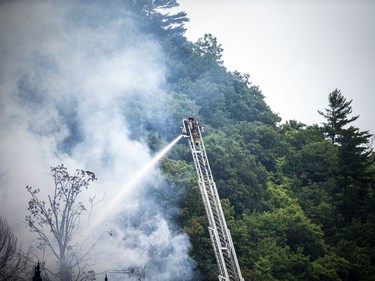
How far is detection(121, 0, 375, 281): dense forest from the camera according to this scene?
25141 millimetres

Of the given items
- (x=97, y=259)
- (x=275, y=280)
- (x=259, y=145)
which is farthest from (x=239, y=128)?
(x=97, y=259)

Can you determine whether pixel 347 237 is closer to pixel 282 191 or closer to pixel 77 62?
pixel 282 191

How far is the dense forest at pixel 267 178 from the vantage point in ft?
82.5

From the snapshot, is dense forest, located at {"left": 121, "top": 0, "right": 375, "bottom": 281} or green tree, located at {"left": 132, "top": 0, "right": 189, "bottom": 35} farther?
green tree, located at {"left": 132, "top": 0, "right": 189, "bottom": 35}

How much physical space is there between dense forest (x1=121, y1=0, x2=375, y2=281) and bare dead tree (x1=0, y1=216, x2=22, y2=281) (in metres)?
7.84

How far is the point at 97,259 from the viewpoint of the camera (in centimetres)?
2031

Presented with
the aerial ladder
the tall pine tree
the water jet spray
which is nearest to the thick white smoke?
the water jet spray

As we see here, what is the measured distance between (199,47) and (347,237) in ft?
86.9

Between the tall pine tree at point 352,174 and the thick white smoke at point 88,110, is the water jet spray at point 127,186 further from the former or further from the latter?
the tall pine tree at point 352,174

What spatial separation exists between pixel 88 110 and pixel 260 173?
13202mm

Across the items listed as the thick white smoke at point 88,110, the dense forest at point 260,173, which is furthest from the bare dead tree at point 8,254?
the dense forest at point 260,173

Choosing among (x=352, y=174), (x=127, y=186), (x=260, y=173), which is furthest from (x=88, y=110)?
(x=352, y=174)

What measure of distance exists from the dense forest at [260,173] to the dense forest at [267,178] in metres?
0.07

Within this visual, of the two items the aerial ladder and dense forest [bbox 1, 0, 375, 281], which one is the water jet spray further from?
the aerial ladder
